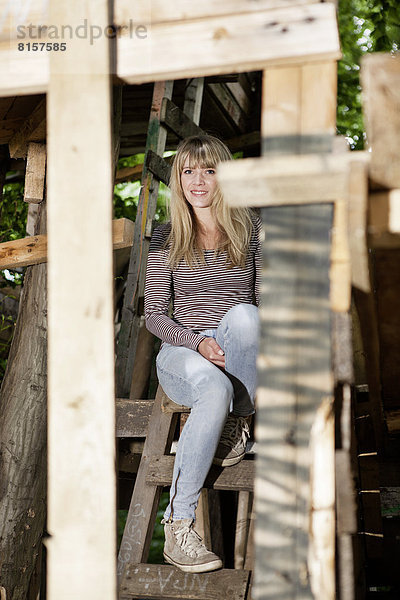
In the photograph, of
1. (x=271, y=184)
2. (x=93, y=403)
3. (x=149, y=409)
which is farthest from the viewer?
(x=149, y=409)

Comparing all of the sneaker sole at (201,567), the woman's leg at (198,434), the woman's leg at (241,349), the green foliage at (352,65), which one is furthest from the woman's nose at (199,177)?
the green foliage at (352,65)

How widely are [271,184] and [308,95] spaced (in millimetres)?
348

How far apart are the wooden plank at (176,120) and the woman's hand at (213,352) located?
2190 millimetres

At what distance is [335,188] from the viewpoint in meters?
2.02


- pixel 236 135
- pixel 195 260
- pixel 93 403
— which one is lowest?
pixel 93 403

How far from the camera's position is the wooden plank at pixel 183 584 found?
2836 mm

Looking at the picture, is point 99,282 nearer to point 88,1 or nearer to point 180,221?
point 88,1

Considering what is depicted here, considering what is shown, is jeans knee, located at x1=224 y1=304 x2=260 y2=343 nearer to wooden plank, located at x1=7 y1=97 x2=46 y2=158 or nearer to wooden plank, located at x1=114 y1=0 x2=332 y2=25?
wooden plank, located at x1=114 y1=0 x2=332 y2=25

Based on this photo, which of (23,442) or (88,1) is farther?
(23,442)

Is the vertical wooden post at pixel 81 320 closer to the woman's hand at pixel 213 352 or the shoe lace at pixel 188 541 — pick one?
the shoe lace at pixel 188 541

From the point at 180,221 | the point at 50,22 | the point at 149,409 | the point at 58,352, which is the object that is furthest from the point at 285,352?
the point at 149,409

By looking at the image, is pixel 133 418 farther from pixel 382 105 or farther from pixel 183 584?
pixel 382 105

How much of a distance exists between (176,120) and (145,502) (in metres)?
2.72

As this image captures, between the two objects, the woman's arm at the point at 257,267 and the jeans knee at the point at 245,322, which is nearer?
the jeans knee at the point at 245,322
